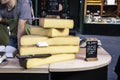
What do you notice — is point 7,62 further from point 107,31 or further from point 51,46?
point 107,31

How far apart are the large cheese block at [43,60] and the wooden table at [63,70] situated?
0.04 m

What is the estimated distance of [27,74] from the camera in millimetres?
2033

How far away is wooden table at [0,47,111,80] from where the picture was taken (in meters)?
A: 2.03

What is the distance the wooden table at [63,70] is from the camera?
203 cm

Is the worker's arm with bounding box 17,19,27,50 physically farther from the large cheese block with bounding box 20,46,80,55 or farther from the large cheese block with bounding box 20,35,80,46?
the large cheese block with bounding box 20,46,80,55

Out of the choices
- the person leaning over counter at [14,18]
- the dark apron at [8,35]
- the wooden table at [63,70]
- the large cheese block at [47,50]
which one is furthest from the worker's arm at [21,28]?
the large cheese block at [47,50]

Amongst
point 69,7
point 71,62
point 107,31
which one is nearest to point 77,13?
point 69,7

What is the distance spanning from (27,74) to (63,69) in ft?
0.84

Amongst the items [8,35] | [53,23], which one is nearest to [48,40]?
[53,23]

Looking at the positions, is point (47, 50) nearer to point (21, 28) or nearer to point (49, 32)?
point (49, 32)

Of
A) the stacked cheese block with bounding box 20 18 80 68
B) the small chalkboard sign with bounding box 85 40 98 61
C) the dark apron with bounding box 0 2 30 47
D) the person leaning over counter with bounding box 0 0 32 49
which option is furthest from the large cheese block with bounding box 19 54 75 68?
the dark apron with bounding box 0 2 30 47

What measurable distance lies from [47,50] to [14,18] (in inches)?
35.9

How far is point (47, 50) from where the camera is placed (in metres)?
2.16

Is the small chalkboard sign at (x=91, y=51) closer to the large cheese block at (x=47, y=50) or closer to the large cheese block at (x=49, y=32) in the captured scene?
the large cheese block at (x=47, y=50)
